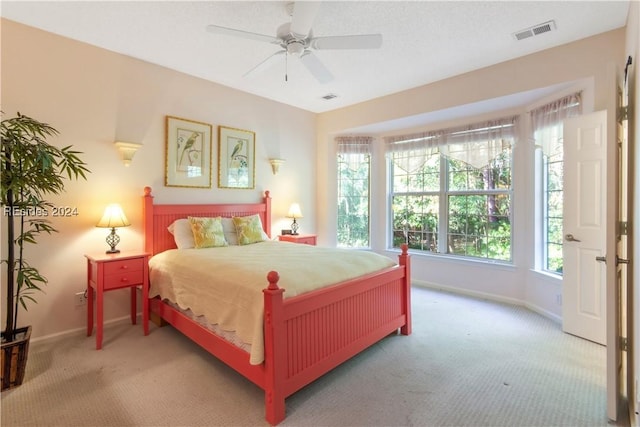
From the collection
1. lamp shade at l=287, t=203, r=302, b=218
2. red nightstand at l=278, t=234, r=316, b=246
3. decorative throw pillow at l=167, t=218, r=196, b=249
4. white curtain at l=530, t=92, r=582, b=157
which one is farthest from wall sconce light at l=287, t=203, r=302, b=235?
white curtain at l=530, t=92, r=582, b=157

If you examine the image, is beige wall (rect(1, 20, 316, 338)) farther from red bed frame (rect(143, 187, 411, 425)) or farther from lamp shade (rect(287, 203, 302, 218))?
lamp shade (rect(287, 203, 302, 218))

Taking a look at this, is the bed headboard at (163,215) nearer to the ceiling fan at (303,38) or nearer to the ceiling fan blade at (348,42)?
the ceiling fan at (303,38)

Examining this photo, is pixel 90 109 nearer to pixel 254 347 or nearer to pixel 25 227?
pixel 25 227

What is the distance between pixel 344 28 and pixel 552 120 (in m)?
2.38

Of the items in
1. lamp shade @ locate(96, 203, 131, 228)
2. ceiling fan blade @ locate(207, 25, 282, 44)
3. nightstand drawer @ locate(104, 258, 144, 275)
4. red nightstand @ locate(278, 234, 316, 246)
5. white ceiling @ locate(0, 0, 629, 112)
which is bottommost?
nightstand drawer @ locate(104, 258, 144, 275)

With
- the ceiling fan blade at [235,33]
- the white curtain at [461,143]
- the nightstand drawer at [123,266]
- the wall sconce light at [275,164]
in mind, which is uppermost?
the ceiling fan blade at [235,33]

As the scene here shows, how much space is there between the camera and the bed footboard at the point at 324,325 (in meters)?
1.87

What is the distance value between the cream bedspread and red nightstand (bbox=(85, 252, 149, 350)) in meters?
0.15

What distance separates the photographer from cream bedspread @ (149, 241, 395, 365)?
207 centimetres

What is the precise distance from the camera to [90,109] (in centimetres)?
315

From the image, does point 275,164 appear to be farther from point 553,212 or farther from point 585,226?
point 585,226

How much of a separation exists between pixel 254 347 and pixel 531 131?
3809 millimetres

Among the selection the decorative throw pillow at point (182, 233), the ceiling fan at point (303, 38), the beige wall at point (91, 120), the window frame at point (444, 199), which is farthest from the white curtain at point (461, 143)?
the decorative throw pillow at point (182, 233)

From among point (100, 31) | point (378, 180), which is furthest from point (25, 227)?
point (378, 180)
